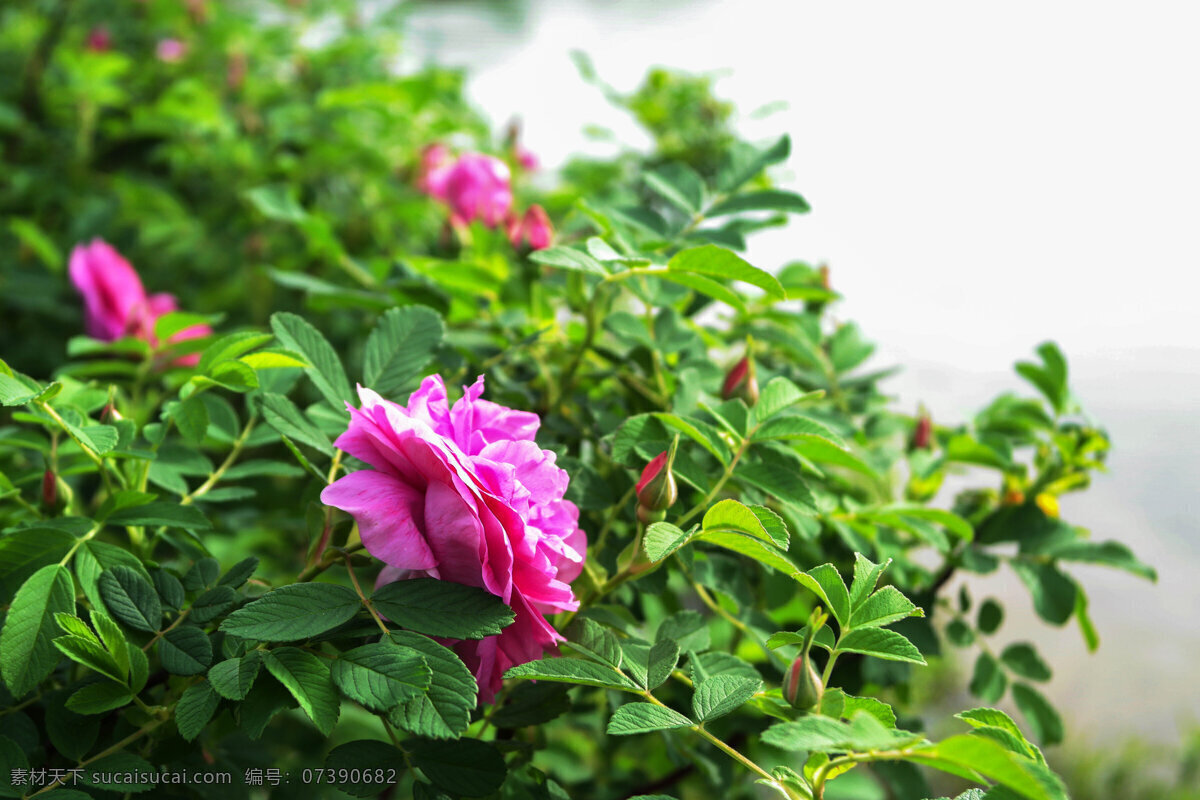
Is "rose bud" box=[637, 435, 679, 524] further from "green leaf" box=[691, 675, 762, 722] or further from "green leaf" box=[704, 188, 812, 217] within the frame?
"green leaf" box=[704, 188, 812, 217]

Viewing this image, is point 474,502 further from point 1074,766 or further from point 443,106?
point 1074,766

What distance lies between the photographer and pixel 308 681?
1.18 ft

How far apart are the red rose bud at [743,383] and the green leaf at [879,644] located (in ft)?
0.63

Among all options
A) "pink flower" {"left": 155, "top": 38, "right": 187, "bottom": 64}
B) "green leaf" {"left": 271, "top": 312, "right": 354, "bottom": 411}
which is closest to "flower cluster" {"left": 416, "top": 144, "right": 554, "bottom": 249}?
"green leaf" {"left": 271, "top": 312, "right": 354, "bottom": 411}

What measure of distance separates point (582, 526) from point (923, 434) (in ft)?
1.20

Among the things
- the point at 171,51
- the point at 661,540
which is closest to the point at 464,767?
the point at 661,540

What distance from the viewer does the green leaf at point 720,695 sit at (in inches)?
14.7

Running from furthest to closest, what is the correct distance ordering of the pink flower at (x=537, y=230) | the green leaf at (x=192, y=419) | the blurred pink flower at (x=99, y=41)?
the blurred pink flower at (x=99, y=41), the pink flower at (x=537, y=230), the green leaf at (x=192, y=419)

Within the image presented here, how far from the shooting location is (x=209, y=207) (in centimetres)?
131

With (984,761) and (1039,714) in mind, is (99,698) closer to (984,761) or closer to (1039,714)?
(984,761)

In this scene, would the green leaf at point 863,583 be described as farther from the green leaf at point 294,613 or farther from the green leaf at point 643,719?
the green leaf at point 294,613

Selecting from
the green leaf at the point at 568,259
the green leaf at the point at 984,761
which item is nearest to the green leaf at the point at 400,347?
the green leaf at the point at 568,259

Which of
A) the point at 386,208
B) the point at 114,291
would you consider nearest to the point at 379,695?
the point at 114,291

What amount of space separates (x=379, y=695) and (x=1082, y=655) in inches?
A: 108
